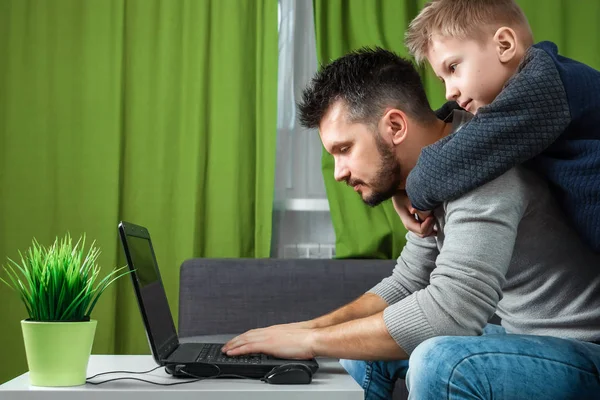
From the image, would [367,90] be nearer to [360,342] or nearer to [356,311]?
[356,311]

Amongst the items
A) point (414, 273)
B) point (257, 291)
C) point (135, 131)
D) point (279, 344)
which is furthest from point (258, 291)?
point (279, 344)

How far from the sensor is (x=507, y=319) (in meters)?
1.49

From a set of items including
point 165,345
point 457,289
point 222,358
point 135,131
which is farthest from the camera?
point 135,131

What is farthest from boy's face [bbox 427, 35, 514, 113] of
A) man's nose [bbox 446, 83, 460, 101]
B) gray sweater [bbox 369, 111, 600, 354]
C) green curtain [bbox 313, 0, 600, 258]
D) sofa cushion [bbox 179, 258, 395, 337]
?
green curtain [bbox 313, 0, 600, 258]

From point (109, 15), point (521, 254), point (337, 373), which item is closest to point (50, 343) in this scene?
point (337, 373)

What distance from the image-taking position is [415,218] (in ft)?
5.31

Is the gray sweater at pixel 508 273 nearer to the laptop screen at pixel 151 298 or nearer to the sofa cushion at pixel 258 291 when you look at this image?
the laptop screen at pixel 151 298

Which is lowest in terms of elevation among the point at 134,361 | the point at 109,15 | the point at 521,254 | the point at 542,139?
the point at 134,361

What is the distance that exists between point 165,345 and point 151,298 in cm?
11

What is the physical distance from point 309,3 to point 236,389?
2.39 m

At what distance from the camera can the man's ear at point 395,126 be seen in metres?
1.62

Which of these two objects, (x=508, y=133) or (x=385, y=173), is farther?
(x=385, y=173)

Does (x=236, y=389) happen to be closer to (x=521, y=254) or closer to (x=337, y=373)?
(x=337, y=373)

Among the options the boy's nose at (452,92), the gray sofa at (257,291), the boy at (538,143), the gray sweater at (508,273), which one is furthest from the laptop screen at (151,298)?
the gray sofa at (257,291)
